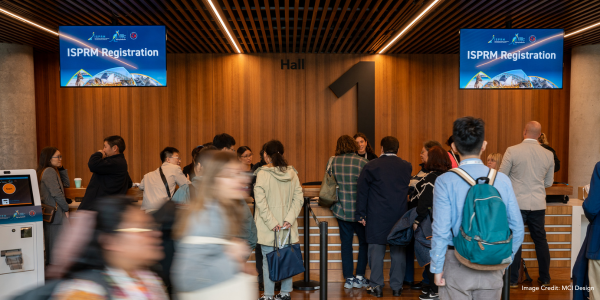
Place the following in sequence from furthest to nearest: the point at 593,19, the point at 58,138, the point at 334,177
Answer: the point at 58,138 → the point at 593,19 → the point at 334,177

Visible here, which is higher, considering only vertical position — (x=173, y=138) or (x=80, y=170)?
(x=173, y=138)

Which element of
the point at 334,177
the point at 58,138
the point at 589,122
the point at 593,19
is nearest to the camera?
the point at 334,177

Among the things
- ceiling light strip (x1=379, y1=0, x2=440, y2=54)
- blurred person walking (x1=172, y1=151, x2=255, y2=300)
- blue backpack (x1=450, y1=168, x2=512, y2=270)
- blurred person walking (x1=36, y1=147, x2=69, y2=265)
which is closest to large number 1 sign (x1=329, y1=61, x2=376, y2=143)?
ceiling light strip (x1=379, y1=0, x2=440, y2=54)

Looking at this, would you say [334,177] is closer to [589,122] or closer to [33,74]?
[589,122]

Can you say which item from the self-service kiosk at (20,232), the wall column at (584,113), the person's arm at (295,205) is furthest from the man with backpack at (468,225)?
the wall column at (584,113)

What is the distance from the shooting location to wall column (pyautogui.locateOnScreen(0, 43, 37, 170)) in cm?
638

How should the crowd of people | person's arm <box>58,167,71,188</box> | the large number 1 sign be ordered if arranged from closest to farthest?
1. the crowd of people
2. person's arm <box>58,167,71,188</box>
3. the large number 1 sign

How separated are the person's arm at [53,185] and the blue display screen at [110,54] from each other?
39.4 inches

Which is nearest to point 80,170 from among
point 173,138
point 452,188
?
point 173,138

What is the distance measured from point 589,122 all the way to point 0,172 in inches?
329

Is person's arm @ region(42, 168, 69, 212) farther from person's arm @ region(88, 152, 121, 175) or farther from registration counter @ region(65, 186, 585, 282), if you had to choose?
registration counter @ region(65, 186, 585, 282)

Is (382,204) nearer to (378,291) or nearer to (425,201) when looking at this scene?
(425,201)

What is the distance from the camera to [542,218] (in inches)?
167

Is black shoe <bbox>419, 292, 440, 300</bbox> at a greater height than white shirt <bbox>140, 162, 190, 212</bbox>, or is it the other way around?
white shirt <bbox>140, 162, 190, 212</bbox>
